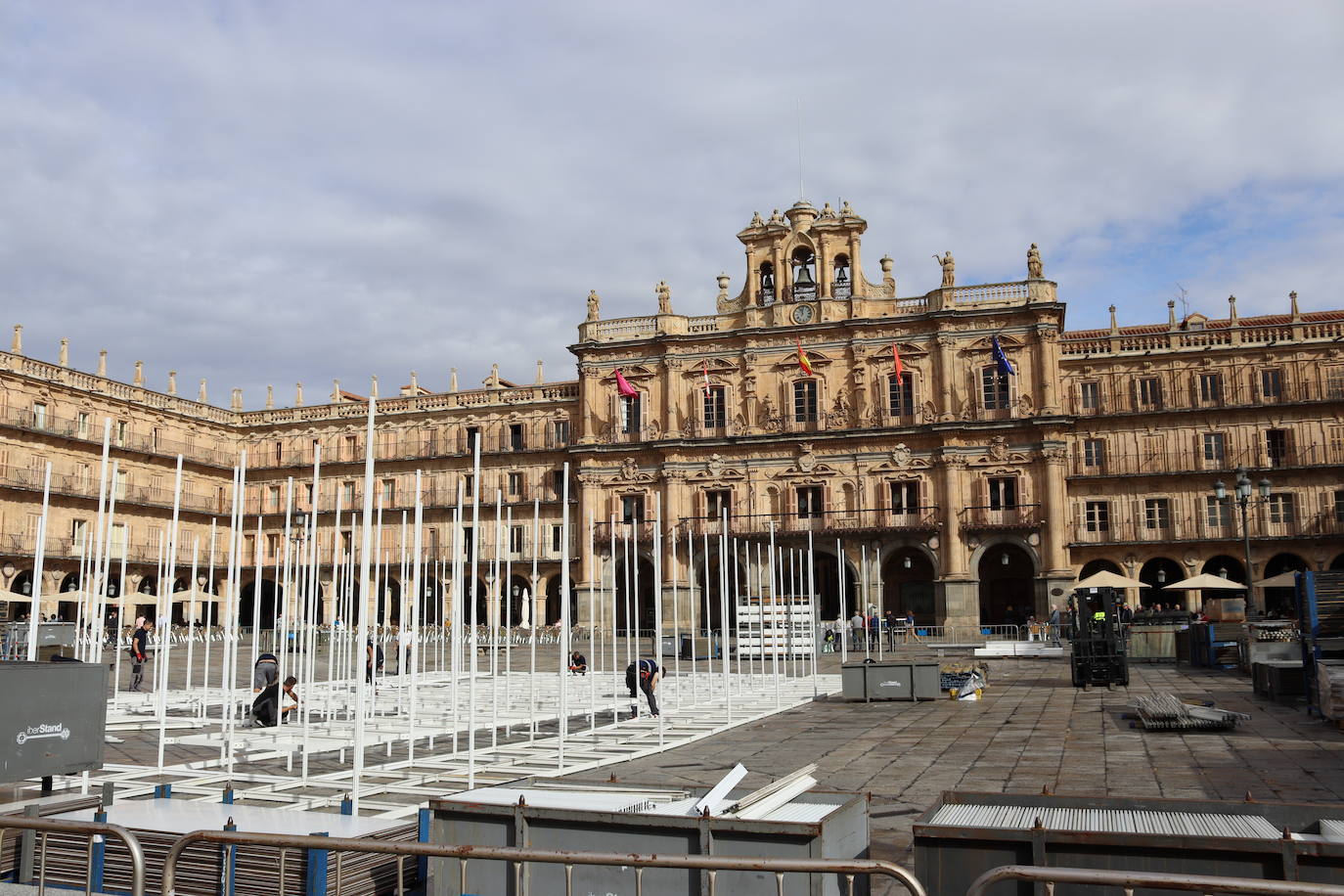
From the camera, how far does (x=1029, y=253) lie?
46781 mm

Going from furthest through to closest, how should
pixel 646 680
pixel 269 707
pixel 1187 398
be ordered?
pixel 1187 398
pixel 646 680
pixel 269 707

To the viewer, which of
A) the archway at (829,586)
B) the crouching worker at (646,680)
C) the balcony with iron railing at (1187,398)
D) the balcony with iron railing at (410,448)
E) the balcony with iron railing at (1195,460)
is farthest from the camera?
the balcony with iron railing at (410,448)

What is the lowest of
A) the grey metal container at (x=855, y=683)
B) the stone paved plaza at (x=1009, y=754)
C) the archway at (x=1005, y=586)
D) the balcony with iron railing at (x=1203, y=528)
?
the stone paved plaza at (x=1009, y=754)

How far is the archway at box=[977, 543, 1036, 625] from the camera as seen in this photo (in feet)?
157

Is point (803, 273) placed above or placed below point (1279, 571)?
above

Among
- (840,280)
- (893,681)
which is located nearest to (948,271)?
(840,280)

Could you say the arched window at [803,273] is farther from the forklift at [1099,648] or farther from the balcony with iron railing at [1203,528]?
the forklift at [1099,648]

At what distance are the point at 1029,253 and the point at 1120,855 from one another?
145ft

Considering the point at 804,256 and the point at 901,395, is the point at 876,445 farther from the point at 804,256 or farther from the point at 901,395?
the point at 804,256

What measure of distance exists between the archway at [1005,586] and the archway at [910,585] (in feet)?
7.38

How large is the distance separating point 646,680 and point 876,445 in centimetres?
3207

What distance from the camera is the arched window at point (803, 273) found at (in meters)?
50.5

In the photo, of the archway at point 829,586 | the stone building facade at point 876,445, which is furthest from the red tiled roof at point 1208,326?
the archway at point 829,586

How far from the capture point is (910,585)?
48906mm
